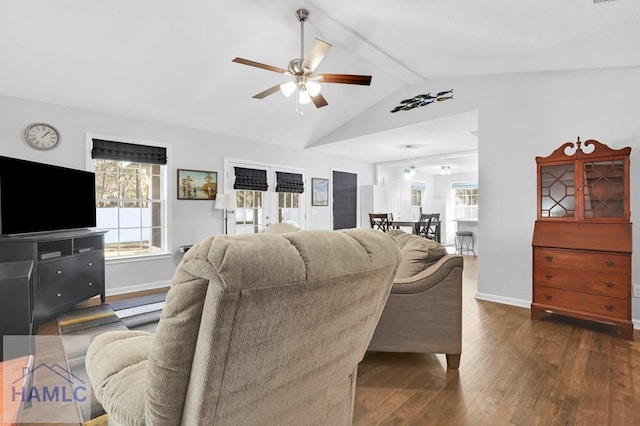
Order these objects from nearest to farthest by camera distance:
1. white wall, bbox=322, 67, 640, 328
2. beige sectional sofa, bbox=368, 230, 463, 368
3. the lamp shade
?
beige sectional sofa, bbox=368, 230, 463, 368
white wall, bbox=322, 67, 640, 328
the lamp shade

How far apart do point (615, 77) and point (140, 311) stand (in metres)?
5.51

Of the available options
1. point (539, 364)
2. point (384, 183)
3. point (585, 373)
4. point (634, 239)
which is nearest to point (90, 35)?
point (539, 364)

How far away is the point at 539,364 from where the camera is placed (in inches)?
92.2

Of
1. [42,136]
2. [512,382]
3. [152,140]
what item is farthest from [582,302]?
[42,136]

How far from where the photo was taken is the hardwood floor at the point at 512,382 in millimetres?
1766

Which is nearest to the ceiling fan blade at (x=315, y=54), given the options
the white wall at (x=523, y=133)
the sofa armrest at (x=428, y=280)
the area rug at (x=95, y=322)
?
the sofa armrest at (x=428, y=280)

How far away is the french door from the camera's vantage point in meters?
5.64

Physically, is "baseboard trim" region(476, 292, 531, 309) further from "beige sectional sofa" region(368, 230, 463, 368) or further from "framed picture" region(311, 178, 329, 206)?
"framed picture" region(311, 178, 329, 206)

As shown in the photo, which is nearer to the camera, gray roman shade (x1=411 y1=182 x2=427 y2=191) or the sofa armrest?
the sofa armrest

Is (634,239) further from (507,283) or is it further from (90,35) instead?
(90,35)

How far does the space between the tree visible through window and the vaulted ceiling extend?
2.54 ft

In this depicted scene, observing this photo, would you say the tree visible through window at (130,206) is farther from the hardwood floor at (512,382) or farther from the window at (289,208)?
the hardwood floor at (512,382)

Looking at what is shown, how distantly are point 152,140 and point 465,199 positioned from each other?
8.64 metres

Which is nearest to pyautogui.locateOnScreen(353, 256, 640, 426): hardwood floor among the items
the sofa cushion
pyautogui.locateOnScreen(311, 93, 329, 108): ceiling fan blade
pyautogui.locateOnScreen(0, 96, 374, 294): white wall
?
the sofa cushion
